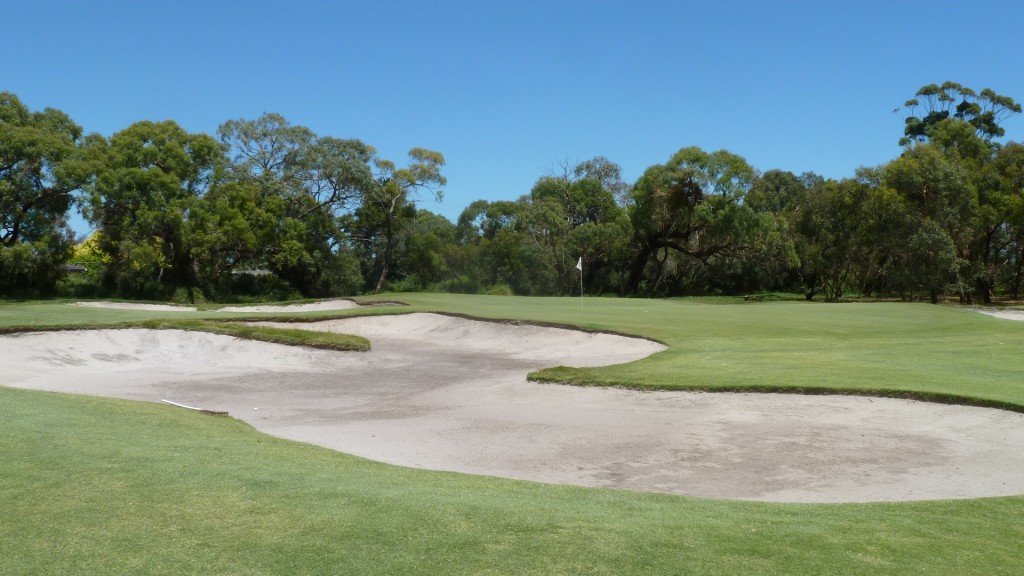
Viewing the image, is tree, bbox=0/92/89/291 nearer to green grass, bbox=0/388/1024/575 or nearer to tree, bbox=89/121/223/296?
tree, bbox=89/121/223/296

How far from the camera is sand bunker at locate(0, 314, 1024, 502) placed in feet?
30.7

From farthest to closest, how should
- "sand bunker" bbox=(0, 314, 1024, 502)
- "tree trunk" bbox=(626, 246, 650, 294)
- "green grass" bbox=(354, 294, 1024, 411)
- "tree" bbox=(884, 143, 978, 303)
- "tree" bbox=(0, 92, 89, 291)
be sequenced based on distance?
"tree trunk" bbox=(626, 246, 650, 294), "tree" bbox=(884, 143, 978, 303), "tree" bbox=(0, 92, 89, 291), "green grass" bbox=(354, 294, 1024, 411), "sand bunker" bbox=(0, 314, 1024, 502)

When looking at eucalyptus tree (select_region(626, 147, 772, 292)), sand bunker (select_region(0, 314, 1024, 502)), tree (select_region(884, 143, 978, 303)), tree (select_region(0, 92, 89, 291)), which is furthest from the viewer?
eucalyptus tree (select_region(626, 147, 772, 292))

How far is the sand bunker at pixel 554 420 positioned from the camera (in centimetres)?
936

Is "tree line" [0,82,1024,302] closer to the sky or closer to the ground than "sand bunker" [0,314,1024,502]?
closer to the sky

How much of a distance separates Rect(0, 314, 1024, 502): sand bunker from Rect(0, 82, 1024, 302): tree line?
29622mm

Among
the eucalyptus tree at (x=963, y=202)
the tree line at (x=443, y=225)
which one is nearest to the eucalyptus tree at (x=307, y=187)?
the tree line at (x=443, y=225)

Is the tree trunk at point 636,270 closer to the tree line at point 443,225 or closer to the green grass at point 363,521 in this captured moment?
the tree line at point 443,225

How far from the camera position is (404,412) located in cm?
1463

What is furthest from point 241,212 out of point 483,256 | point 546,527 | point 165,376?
point 546,527

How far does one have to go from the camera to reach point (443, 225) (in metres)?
70.3

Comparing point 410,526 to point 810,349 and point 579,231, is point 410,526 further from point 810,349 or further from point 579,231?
point 579,231

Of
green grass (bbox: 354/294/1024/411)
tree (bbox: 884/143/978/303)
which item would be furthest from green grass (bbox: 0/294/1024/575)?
tree (bbox: 884/143/978/303)

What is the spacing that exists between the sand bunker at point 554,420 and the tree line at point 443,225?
29622mm
